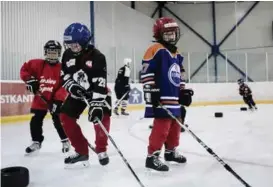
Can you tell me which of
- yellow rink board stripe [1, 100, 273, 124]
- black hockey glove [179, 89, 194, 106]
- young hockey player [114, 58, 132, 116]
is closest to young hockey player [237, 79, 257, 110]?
yellow rink board stripe [1, 100, 273, 124]

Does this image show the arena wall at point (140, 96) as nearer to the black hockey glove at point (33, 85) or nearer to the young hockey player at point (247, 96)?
the young hockey player at point (247, 96)

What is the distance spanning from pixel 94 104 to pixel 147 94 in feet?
0.99

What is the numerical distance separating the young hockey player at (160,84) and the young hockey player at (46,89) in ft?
2.81

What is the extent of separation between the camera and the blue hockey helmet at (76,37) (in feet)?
6.28

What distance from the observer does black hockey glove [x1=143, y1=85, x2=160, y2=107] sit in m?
1.84

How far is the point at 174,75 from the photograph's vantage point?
6.39 ft

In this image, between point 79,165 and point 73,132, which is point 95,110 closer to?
point 73,132

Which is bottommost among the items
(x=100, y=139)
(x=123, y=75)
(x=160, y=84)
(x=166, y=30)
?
(x=100, y=139)

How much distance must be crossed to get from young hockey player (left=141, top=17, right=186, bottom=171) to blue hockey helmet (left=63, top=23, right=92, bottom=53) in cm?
37

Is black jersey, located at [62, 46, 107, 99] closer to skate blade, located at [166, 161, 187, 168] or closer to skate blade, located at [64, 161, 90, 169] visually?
skate blade, located at [64, 161, 90, 169]

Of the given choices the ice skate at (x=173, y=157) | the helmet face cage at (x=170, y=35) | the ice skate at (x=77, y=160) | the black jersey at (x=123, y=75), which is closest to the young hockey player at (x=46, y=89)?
the ice skate at (x=77, y=160)

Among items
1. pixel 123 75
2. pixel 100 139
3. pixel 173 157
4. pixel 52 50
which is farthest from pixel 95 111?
pixel 123 75

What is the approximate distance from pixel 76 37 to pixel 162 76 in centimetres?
55

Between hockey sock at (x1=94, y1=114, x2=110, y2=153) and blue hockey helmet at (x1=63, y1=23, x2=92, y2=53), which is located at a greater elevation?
blue hockey helmet at (x1=63, y1=23, x2=92, y2=53)
